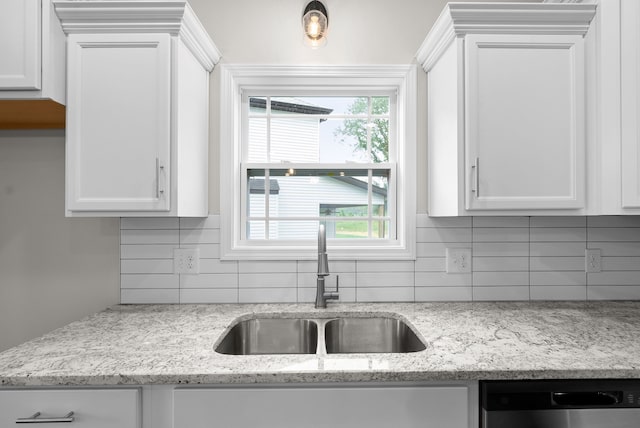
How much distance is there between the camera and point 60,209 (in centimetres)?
196

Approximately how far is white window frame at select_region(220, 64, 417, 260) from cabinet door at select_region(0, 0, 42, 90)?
0.75 metres

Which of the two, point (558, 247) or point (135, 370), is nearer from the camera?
point (135, 370)

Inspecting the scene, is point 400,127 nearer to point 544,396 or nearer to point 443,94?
point 443,94

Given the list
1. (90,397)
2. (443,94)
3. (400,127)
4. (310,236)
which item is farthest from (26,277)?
(443,94)

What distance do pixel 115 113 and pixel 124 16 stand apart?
1.21 ft

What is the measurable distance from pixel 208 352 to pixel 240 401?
206mm

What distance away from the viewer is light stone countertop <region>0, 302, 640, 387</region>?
113 centimetres

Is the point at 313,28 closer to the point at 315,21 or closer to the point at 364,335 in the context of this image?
the point at 315,21

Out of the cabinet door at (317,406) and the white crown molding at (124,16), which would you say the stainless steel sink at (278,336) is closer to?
the cabinet door at (317,406)

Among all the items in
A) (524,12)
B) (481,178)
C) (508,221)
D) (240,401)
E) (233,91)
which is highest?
(524,12)

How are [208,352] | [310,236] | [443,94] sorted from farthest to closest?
1. [310,236]
2. [443,94]
3. [208,352]

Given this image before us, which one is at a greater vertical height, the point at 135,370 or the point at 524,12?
the point at 524,12

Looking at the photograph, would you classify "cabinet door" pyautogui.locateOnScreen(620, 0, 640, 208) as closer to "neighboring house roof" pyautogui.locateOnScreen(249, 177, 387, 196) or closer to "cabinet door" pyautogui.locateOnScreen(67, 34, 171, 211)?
"neighboring house roof" pyautogui.locateOnScreen(249, 177, 387, 196)

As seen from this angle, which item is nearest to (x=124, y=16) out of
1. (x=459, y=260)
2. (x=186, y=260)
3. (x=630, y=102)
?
Answer: (x=186, y=260)
